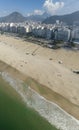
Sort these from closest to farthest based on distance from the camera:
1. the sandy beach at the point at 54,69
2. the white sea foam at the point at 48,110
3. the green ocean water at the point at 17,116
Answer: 1. the green ocean water at the point at 17,116
2. the white sea foam at the point at 48,110
3. the sandy beach at the point at 54,69

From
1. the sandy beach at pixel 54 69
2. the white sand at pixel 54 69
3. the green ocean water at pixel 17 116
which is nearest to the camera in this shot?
the green ocean water at pixel 17 116

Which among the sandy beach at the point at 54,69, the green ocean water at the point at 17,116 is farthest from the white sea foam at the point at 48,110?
the sandy beach at the point at 54,69

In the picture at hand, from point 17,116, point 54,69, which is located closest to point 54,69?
point 54,69

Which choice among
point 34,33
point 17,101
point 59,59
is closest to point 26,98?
point 17,101

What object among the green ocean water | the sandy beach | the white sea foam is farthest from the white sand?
the green ocean water

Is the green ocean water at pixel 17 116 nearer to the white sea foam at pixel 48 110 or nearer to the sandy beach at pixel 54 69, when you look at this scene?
the white sea foam at pixel 48 110

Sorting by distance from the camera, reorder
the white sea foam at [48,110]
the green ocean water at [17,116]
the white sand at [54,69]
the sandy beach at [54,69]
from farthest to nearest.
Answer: the white sand at [54,69] < the sandy beach at [54,69] < the white sea foam at [48,110] < the green ocean water at [17,116]

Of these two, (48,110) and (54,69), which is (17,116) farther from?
(54,69)

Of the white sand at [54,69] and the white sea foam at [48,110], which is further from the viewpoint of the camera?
the white sand at [54,69]
